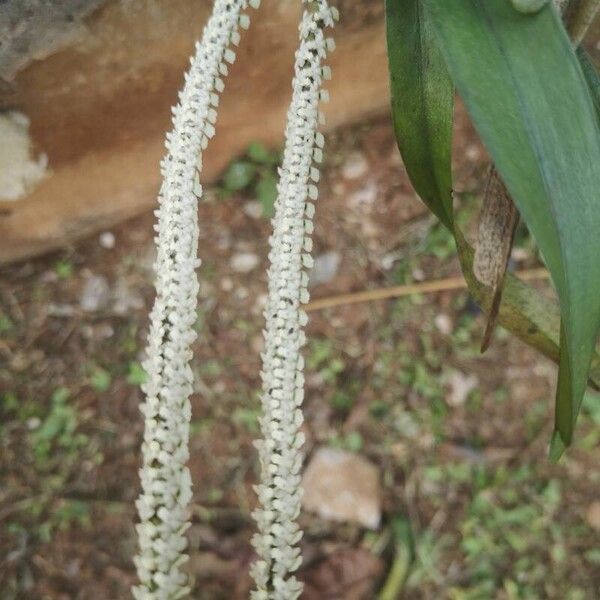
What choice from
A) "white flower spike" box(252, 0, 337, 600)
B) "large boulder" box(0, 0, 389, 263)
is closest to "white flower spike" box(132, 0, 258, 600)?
"white flower spike" box(252, 0, 337, 600)

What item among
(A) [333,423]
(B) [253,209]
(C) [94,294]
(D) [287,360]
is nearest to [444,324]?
(A) [333,423]

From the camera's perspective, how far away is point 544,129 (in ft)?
1.43

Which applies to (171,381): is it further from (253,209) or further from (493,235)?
(253,209)

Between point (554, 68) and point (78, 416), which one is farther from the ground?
point (554, 68)

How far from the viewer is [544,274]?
41.4 inches

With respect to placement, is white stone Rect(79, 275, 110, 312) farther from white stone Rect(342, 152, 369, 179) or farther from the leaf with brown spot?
the leaf with brown spot

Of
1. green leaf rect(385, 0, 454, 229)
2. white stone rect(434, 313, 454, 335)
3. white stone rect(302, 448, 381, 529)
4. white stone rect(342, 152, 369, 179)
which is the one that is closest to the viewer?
green leaf rect(385, 0, 454, 229)

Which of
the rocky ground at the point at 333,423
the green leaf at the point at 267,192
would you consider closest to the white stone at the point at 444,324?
the rocky ground at the point at 333,423

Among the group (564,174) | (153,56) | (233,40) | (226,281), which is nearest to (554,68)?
(564,174)

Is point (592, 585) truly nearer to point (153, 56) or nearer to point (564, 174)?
point (564, 174)

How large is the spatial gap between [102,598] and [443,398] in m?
0.46

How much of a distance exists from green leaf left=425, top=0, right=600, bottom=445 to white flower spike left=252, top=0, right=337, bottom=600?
0.10 metres

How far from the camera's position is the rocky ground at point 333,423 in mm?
901

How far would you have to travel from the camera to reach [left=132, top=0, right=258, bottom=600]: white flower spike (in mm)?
421
